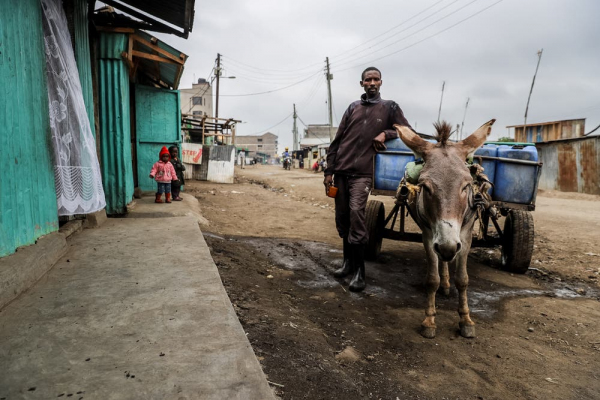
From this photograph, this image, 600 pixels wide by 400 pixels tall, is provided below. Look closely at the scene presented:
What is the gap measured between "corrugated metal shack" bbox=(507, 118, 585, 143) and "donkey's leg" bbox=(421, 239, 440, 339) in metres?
21.8

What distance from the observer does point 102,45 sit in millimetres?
5992

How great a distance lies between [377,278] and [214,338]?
2775 millimetres

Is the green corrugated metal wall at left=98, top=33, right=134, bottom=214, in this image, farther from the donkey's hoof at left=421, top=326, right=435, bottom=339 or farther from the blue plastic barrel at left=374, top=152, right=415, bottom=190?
the donkey's hoof at left=421, top=326, right=435, bottom=339

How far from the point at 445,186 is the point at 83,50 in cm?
495

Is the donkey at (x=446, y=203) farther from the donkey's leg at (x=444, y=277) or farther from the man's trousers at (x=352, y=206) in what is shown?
the man's trousers at (x=352, y=206)

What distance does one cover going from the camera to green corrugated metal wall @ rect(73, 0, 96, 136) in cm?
467

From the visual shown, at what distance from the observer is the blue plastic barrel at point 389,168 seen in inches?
167

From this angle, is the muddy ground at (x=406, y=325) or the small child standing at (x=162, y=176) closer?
the muddy ground at (x=406, y=325)

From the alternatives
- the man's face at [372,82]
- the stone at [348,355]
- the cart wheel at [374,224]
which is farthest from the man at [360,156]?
the stone at [348,355]

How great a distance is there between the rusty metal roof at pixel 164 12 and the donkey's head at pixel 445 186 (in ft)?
13.5

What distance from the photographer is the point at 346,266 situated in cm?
422

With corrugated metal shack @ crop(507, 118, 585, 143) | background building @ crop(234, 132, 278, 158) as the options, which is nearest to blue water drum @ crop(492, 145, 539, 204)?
corrugated metal shack @ crop(507, 118, 585, 143)

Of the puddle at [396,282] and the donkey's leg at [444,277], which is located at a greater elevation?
the donkey's leg at [444,277]

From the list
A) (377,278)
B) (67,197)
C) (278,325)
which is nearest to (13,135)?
(67,197)
